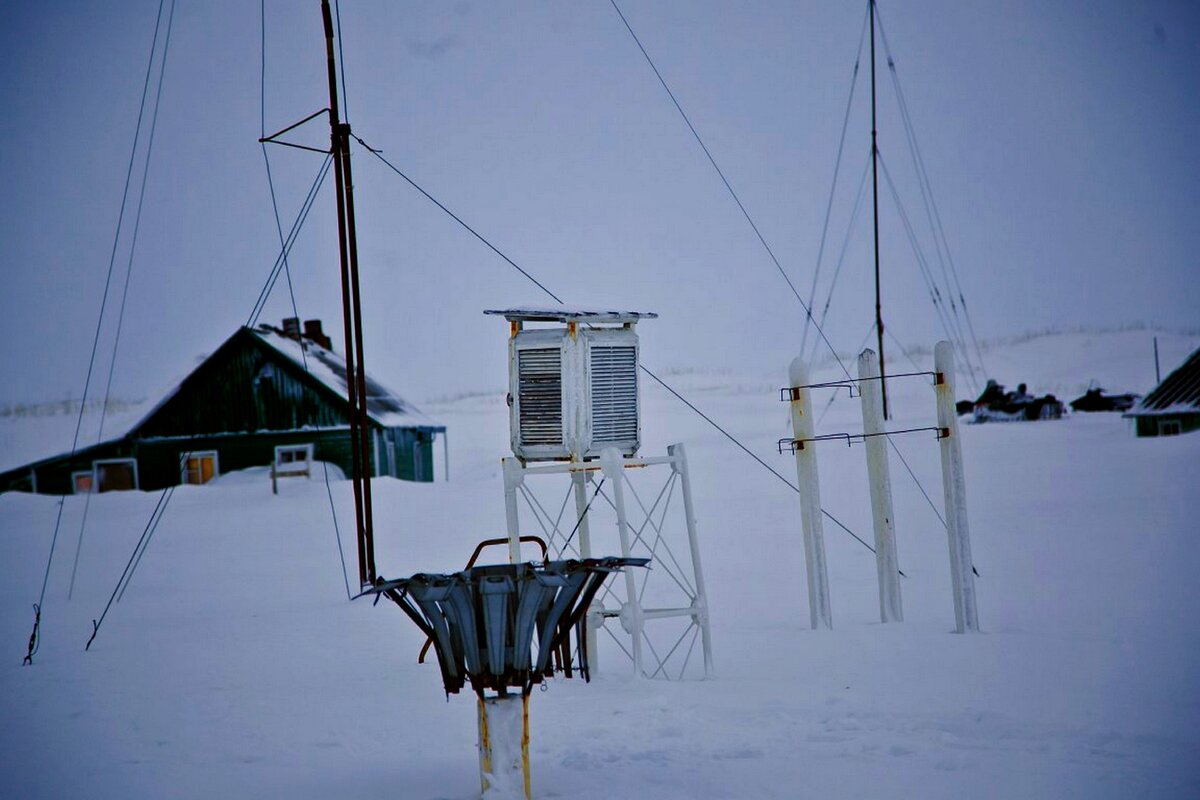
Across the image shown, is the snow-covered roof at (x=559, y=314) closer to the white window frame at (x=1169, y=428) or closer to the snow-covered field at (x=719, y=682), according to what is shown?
the snow-covered field at (x=719, y=682)

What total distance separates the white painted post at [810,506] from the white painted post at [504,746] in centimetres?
586

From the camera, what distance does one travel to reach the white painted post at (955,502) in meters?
11.1

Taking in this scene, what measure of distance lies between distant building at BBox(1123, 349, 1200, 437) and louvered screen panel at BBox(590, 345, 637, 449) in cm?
2404

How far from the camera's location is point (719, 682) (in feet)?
→ 31.7

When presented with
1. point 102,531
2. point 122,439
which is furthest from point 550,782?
point 122,439

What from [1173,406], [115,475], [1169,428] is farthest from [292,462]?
[1169,428]

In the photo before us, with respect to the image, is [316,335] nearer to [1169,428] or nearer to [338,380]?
[338,380]

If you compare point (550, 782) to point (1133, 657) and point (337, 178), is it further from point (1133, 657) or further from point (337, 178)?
point (337, 178)

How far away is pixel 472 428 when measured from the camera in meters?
53.3

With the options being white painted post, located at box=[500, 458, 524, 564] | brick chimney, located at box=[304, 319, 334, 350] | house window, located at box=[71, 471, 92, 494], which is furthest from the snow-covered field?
brick chimney, located at box=[304, 319, 334, 350]

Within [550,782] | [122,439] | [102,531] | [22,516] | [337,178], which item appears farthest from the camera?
[122,439]

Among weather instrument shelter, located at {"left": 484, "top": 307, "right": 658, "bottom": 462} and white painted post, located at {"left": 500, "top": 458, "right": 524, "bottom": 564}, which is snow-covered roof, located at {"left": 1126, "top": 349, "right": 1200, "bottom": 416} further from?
white painted post, located at {"left": 500, "top": 458, "right": 524, "bottom": 564}

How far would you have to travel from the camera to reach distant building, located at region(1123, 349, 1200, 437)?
98.5 ft

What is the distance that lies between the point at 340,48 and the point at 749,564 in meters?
9.89
